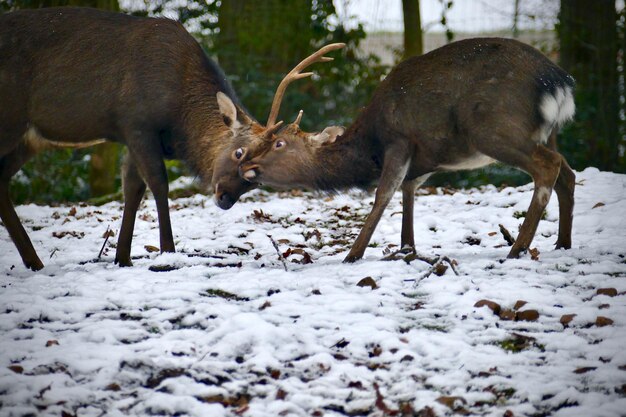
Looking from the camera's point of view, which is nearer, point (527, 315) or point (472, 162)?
point (527, 315)

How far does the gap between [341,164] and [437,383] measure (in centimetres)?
300

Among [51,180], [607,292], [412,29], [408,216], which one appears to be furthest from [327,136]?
[51,180]

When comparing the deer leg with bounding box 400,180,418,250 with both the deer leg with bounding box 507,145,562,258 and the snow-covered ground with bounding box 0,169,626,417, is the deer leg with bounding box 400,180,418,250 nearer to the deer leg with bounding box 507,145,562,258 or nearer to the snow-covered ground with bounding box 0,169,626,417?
the snow-covered ground with bounding box 0,169,626,417

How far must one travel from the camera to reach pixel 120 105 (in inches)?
245

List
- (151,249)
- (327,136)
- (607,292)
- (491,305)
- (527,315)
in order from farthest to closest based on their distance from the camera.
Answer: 1. (151,249)
2. (327,136)
3. (607,292)
4. (491,305)
5. (527,315)

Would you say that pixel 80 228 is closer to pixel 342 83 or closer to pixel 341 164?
pixel 341 164

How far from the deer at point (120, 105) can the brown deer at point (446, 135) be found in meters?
0.46

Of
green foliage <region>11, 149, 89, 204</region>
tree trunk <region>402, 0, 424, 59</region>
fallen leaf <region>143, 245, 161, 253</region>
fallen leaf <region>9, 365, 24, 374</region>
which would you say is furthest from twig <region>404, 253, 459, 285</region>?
green foliage <region>11, 149, 89, 204</region>

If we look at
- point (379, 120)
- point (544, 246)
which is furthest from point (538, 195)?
point (379, 120)

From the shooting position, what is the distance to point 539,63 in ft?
19.1

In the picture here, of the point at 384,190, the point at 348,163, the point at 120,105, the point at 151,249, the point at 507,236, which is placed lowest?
the point at 151,249

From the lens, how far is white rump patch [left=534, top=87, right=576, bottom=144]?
224 inches

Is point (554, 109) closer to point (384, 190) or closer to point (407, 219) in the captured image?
point (384, 190)

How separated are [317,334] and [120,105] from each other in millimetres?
2946
